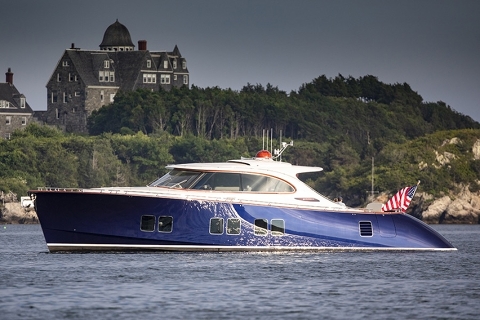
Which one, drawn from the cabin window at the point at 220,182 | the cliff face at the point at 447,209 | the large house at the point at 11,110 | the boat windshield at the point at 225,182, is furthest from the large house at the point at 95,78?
the cabin window at the point at 220,182

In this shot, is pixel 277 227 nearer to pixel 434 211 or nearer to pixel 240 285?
pixel 240 285

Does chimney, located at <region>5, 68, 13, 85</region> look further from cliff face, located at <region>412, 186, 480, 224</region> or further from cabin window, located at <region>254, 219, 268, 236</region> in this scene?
cabin window, located at <region>254, 219, 268, 236</region>

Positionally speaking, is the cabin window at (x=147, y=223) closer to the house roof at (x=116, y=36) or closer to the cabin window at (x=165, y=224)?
the cabin window at (x=165, y=224)

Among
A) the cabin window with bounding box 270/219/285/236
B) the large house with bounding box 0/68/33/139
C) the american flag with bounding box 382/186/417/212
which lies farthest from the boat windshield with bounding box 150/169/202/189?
the large house with bounding box 0/68/33/139

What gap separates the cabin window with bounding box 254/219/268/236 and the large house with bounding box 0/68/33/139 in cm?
9921

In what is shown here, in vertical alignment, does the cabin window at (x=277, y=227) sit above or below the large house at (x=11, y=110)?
below

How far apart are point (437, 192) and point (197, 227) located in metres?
67.2

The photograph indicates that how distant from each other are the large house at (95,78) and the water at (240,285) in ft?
333

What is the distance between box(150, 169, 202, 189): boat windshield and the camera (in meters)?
47.6

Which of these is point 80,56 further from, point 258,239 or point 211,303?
point 211,303

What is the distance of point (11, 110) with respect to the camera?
474 feet

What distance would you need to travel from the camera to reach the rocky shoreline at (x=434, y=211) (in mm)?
106688

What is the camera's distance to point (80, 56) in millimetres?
153625

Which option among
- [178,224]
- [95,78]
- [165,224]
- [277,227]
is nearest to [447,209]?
[95,78]
